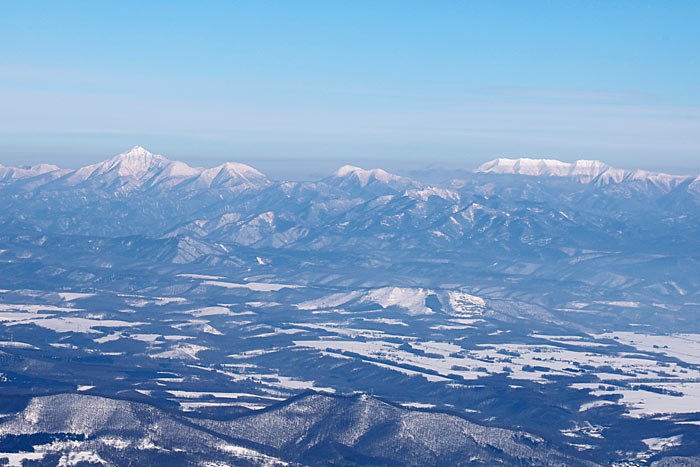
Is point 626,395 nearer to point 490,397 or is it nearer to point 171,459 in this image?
point 490,397

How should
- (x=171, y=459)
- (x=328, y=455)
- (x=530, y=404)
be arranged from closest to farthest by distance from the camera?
(x=171, y=459), (x=328, y=455), (x=530, y=404)

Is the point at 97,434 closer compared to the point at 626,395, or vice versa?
the point at 97,434

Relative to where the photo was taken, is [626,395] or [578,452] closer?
[578,452]

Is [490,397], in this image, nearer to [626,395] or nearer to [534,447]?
[626,395]

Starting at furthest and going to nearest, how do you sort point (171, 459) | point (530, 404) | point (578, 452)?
point (530, 404) < point (578, 452) < point (171, 459)

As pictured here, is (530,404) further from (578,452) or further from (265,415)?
(265,415)

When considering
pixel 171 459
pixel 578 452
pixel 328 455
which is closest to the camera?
pixel 171 459

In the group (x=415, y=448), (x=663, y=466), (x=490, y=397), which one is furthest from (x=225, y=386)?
(x=663, y=466)
